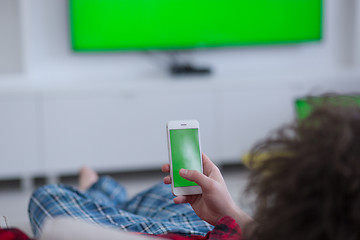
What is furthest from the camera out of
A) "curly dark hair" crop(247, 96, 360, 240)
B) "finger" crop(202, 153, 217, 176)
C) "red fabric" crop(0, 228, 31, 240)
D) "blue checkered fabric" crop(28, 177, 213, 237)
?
"blue checkered fabric" crop(28, 177, 213, 237)

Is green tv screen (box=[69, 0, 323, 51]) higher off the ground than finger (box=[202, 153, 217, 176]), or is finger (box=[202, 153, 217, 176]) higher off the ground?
green tv screen (box=[69, 0, 323, 51])

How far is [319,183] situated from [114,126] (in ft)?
8.45

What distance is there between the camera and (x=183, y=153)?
1.33m

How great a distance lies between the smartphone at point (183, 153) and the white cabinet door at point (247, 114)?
1.92 m

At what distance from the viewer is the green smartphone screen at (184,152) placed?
129cm

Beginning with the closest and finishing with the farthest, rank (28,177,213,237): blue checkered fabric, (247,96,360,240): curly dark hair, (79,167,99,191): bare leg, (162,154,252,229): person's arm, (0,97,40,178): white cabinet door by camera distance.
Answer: (247,96,360,240): curly dark hair, (162,154,252,229): person's arm, (28,177,213,237): blue checkered fabric, (79,167,99,191): bare leg, (0,97,40,178): white cabinet door

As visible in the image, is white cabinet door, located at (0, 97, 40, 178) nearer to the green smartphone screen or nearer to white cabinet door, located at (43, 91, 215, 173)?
white cabinet door, located at (43, 91, 215, 173)

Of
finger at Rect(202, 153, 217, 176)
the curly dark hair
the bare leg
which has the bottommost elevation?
the bare leg

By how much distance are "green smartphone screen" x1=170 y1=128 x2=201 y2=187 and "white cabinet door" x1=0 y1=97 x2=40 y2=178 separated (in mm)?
1884

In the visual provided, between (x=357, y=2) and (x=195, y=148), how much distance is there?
2.91 m

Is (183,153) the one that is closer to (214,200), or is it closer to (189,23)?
(214,200)

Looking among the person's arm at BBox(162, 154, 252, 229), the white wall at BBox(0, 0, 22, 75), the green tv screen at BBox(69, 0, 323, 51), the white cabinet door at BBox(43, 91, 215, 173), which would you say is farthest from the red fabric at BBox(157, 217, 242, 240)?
the white wall at BBox(0, 0, 22, 75)

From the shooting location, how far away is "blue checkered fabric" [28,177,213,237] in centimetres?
138

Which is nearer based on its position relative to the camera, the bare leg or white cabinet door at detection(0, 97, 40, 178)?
the bare leg
